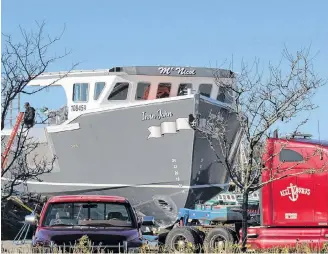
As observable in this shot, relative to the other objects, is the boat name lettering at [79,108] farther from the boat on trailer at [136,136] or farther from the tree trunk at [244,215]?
the tree trunk at [244,215]

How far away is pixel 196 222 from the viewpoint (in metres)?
17.5

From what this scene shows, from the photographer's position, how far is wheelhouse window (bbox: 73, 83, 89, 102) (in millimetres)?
25656

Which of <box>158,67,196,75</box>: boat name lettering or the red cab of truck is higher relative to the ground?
<box>158,67,196,75</box>: boat name lettering

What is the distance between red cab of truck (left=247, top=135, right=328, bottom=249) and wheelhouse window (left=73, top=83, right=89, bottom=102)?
542 inches

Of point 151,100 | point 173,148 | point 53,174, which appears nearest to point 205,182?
point 173,148

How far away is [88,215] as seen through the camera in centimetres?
1109

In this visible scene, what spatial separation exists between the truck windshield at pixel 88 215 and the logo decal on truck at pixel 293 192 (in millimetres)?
3224

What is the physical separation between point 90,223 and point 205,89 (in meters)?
15.7

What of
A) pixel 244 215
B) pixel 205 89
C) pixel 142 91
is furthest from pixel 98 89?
pixel 244 215

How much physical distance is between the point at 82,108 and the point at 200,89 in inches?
179

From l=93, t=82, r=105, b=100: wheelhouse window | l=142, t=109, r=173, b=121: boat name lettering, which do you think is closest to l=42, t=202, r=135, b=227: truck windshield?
l=142, t=109, r=173, b=121: boat name lettering

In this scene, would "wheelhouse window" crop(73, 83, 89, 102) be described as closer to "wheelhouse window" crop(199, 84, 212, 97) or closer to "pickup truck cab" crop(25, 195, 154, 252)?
"wheelhouse window" crop(199, 84, 212, 97)

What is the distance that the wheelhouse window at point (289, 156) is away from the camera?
42.1 ft

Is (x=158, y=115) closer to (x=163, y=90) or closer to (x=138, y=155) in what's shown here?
(x=163, y=90)
